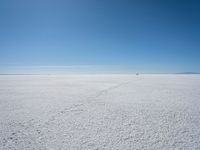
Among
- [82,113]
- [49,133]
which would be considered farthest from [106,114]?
[49,133]

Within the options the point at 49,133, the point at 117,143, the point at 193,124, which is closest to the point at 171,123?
the point at 193,124

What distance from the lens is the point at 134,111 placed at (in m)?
4.69

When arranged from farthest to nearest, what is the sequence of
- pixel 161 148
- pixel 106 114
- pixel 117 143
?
pixel 106 114
pixel 117 143
pixel 161 148

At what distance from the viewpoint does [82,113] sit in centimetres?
447

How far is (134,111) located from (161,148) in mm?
2223

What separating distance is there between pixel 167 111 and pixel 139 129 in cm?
182

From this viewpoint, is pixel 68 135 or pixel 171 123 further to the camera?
pixel 171 123

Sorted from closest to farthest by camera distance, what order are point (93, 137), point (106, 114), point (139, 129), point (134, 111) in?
point (93, 137) → point (139, 129) → point (106, 114) → point (134, 111)

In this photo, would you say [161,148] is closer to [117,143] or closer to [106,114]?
[117,143]

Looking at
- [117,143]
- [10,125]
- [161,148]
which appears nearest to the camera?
[161,148]

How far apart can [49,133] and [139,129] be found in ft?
6.28

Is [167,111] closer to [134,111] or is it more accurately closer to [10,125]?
[134,111]

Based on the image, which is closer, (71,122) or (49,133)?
(49,133)

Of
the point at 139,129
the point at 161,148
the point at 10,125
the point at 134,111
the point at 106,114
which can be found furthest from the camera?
the point at 134,111
